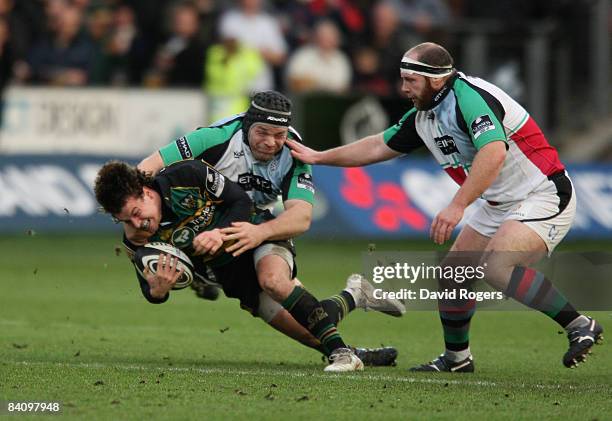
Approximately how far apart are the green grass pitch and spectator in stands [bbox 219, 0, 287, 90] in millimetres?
4895

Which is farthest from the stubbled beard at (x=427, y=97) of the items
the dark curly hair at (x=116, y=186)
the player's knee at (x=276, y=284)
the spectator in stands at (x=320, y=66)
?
the spectator in stands at (x=320, y=66)

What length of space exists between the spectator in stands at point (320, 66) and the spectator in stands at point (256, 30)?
0.30 metres

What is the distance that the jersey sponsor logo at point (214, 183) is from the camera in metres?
8.57

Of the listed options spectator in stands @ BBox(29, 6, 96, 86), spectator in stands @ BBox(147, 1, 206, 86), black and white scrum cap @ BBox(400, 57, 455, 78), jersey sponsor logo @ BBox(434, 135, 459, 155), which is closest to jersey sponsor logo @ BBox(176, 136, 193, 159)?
black and white scrum cap @ BBox(400, 57, 455, 78)

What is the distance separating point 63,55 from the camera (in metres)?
18.5

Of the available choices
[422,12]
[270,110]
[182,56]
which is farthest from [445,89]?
[422,12]

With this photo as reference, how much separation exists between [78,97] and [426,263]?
34.8 ft

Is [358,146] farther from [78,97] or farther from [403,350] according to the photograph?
[78,97]

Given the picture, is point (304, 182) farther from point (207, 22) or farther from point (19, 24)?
point (207, 22)

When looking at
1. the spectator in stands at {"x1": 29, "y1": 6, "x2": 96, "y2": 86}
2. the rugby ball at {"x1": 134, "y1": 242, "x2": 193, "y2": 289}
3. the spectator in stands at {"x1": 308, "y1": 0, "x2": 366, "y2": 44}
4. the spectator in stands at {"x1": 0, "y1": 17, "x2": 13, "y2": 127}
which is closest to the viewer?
the rugby ball at {"x1": 134, "y1": 242, "x2": 193, "y2": 289}

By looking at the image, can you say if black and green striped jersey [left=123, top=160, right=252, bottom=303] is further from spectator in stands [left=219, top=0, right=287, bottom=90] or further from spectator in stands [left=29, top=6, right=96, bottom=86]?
spectator in stands [left=219, top=0, right=287, bottom=90]

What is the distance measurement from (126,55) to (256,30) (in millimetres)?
1944

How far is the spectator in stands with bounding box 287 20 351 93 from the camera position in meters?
19.3

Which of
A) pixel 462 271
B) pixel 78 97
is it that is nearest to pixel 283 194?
pixel 462 271
